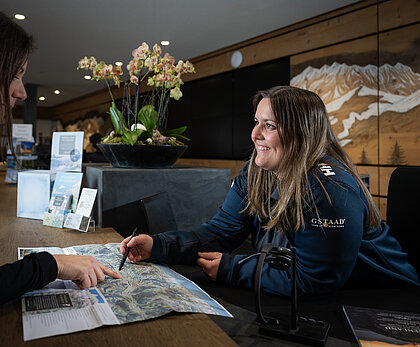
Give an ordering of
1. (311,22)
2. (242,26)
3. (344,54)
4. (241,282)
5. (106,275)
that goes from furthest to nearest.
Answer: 1. (242,26)
2. (311,22)
3. (344,54)
4. (241,282)
5. (106,275)

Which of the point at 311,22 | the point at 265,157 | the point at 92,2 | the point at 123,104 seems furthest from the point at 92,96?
the point at 265,157

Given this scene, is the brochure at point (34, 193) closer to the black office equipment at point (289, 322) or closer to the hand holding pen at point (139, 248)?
the hand holding pen at point (139, 248)

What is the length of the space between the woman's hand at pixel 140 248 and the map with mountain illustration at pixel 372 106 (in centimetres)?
344

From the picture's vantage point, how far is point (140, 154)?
70.6 inches

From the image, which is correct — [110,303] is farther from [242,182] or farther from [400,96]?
[400,96]

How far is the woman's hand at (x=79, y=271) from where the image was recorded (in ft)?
2.91

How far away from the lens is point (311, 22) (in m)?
4.83

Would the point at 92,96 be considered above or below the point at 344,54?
above

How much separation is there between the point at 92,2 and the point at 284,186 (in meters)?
4.13

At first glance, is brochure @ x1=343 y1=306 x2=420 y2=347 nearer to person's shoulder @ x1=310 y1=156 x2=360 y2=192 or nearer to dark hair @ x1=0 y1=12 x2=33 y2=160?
person's shoulder @ x1=310 y1=156 x2=360 y2=192

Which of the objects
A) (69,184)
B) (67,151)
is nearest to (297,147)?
(69,184)

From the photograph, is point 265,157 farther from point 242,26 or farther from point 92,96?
point 92,96

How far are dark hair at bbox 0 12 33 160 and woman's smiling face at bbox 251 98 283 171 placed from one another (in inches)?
30.9

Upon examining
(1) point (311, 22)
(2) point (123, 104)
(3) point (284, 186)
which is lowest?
(3) point (284, 186)
